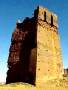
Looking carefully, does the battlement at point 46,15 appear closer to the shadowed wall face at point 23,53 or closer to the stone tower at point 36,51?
the stone tower at point 36,51

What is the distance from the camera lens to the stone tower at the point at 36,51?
18.7 meters

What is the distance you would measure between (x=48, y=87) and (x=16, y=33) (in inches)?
251

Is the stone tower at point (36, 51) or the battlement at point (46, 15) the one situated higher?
the battlement at point (46, 15)

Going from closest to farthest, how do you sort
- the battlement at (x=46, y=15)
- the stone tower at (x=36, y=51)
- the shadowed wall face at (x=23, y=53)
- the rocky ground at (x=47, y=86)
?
the rocky ground at (x=47, y=86) → the stone tower at (x=36, y=51) → the shadowed wall face at (x=23, y=53) → the battlement at (x=46, y=15)

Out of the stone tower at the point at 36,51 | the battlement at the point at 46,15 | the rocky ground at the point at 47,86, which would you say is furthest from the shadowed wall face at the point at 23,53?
the rocky ground at the point at 47,86

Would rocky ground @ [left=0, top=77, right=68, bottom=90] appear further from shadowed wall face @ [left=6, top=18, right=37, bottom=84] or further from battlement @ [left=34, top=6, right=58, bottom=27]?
battlement @ [left=34, top=6, right=58, bottom=27]

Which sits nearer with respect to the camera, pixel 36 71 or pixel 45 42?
pixel 36 71

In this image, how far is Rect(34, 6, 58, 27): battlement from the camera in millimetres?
20391

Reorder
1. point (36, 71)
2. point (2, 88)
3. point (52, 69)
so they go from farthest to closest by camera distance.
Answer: point (52, 69) → point (36, 71) → point (2, 88)

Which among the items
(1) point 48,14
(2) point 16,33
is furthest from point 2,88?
(1) point 48,14

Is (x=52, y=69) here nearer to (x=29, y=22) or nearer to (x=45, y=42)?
(x=45, y=42)

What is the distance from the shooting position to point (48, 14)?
2112cm

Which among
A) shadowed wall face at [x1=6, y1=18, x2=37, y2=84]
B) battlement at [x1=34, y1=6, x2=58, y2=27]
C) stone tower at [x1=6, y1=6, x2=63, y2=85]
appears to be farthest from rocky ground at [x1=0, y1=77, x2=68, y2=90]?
battlement at [x1=34, y1=6, x2=58, y2=27]

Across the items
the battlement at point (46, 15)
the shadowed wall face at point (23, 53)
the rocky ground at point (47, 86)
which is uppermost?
the battlement at point (46, 15)
